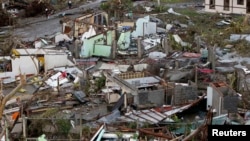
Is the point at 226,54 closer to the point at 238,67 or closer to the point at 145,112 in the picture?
the point at 238,67

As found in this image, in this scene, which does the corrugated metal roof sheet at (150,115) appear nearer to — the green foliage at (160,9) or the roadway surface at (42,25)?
the roadway surface at (42,25)

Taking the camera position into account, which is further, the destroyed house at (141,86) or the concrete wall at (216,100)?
the destroyed house at (141,86)

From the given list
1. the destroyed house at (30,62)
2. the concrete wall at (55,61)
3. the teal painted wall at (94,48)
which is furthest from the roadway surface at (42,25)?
the concrete wall at (55,61)

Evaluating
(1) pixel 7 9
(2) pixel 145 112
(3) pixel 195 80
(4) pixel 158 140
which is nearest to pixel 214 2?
(1) pixel 7 9

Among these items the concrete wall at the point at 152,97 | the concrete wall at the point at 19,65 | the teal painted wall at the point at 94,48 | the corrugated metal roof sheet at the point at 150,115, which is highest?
the teal painted wall at the point at 94,48

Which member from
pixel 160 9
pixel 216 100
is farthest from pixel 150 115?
pixel 160 9

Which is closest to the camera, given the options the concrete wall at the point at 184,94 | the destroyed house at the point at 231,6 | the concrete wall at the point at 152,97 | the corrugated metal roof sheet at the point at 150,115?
the corrugated metal roof sheet at the point at 150,115

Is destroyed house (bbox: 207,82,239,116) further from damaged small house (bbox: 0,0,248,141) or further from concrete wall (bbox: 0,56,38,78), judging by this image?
concrete wall (bbox: 0,56,38,78)
